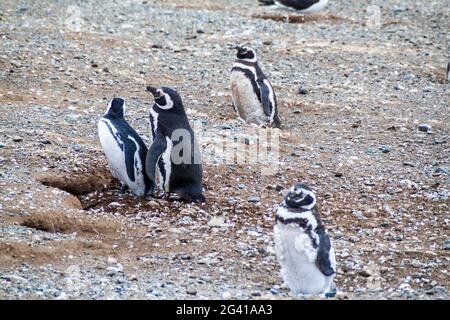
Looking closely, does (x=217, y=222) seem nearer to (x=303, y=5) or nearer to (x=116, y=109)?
(x=116, y=109)

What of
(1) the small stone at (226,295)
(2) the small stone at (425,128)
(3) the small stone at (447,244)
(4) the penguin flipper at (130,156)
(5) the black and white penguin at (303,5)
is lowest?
(2) the small stone at (425,128)

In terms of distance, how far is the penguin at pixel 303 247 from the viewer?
4.80m

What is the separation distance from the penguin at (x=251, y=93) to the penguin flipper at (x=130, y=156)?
2026 mm

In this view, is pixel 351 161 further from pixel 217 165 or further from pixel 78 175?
pixel 78 175

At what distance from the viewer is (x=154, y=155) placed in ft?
19.8

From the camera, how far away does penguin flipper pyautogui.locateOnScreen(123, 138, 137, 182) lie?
19.9ft

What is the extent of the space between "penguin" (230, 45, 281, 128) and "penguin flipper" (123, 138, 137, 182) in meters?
2.03

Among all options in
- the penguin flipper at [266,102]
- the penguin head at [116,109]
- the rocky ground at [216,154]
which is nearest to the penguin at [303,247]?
the rocky ground at [216,154]

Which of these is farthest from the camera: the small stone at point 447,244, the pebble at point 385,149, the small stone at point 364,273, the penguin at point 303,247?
the pebble at point 385,149

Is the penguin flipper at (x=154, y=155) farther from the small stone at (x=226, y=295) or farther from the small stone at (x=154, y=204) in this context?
the small stone at (x=226, y=295)

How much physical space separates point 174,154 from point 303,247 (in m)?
1.60

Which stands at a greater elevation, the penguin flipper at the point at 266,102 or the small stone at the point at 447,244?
the penguin flipper at the point at 266,102

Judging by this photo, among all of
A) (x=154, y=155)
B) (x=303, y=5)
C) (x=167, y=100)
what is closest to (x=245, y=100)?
(x=167, y=100)

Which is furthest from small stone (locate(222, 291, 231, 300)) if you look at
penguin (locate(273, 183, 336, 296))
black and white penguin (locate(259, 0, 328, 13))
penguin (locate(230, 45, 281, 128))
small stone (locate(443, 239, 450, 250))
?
black and white penguin (locate(259, 0, 328, 13))
